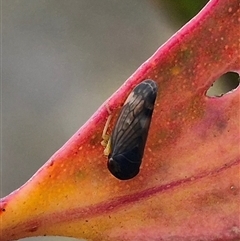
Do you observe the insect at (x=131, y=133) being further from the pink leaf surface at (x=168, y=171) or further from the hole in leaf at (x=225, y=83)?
the hole in leaf at (x=225, y=83)

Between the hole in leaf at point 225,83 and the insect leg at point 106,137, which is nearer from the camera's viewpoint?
the insect leg at point 106,137

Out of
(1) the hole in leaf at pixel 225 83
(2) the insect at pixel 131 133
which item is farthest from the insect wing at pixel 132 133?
(1) the hole in leaf at pixel 225 83

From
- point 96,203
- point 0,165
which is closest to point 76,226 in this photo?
point 96,203

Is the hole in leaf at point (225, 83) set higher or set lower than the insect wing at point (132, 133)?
A: higher

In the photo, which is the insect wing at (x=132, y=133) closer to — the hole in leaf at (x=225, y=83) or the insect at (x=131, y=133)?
the insect at (x=131, y=133)

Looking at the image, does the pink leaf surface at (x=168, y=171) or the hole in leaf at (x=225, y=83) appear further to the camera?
the hole in leaf at (x=225, y=83)

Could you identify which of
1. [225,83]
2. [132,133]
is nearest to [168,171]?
[132,133]

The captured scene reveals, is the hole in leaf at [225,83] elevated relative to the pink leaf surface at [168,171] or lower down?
elevated

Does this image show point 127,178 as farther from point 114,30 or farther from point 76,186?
point 114,30
